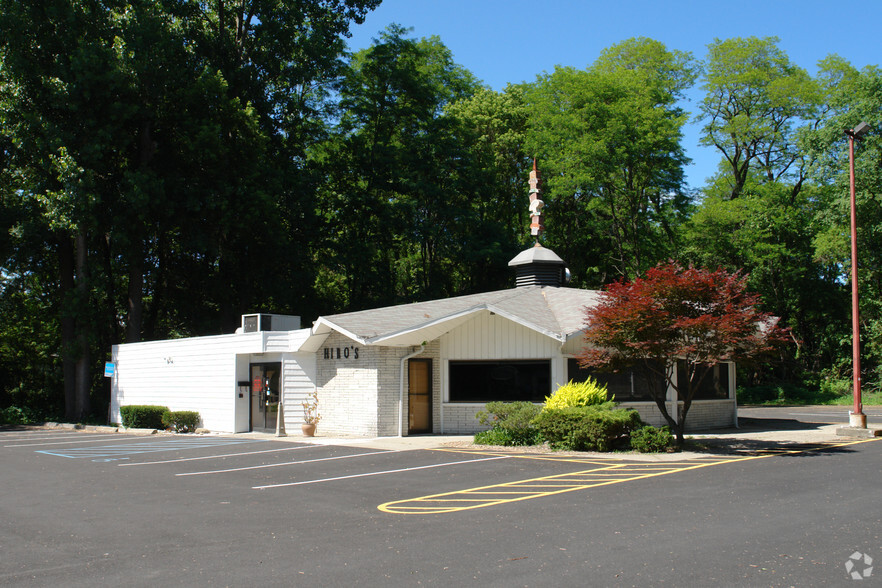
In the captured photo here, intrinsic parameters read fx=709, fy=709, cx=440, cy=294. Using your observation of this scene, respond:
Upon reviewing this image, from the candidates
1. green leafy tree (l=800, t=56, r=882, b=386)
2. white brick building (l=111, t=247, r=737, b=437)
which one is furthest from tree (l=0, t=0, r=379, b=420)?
green leafy tree (l=800, t=56, r=882, b=386)

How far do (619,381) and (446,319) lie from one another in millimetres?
5152

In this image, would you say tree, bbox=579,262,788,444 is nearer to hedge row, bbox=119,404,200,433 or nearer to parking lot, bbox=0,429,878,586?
parking lot, bbox=0,429,878,586

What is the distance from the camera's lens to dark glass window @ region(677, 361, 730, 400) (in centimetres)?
2083

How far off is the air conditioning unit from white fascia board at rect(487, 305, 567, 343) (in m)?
7.43

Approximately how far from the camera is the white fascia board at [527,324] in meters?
18.0

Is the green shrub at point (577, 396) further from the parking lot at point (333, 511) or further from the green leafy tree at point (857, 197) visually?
the green leafy tree at point (857, 197)

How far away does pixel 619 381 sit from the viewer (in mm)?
19703

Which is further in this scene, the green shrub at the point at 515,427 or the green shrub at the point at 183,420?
the green shrub at the point at 183,420

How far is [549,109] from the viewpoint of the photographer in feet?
134

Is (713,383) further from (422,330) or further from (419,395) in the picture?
(422,330)

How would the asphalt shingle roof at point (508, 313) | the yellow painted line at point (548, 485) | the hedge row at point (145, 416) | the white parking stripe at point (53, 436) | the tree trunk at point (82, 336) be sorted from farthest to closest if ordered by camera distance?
the tree trunk at point (82, 336), the hedge row at point (145, 416), the white parking stripe at point (53, 436), the asphalt shingle roof at point (508, 313), the yellow painted line at point (548, 485)

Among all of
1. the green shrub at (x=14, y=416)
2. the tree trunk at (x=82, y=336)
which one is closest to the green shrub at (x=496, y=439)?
the tree trunk at (x=82, y=336)

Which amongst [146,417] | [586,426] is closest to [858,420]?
[586,426]

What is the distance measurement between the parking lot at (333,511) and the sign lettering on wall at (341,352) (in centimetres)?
387
